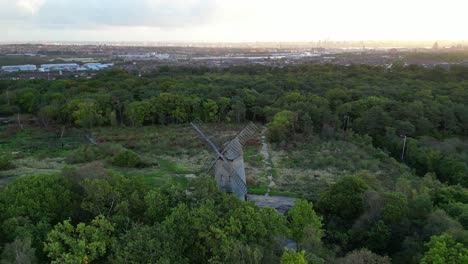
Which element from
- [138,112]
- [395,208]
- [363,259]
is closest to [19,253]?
[363,259]

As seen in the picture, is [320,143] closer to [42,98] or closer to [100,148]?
[100,148]

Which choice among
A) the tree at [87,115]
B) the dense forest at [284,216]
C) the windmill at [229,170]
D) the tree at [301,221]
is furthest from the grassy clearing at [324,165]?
the tree at [87,115]

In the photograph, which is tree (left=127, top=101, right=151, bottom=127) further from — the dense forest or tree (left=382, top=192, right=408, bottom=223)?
tree (left=382, top=192, right=408, bottom=223)

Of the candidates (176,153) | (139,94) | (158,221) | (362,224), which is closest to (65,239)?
(158,221)

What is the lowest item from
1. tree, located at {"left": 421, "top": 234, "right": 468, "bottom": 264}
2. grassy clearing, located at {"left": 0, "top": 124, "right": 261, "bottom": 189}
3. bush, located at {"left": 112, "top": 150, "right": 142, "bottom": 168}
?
grassy clearing, located at {"left": 0, "top": 124, "right": 261, "bottom": 189}

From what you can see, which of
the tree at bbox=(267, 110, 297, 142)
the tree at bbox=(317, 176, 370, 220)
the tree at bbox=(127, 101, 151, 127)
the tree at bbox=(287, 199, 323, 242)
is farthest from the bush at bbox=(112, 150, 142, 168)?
the tree at bbox=(287, 199, 323, 242)

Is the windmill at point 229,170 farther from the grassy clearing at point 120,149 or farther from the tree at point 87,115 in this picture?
the tree at point 87,115
